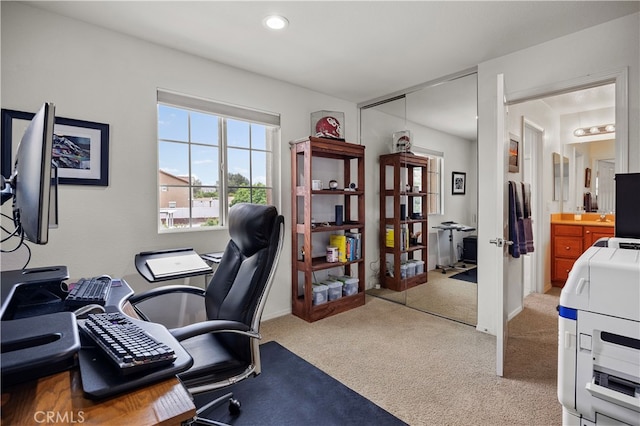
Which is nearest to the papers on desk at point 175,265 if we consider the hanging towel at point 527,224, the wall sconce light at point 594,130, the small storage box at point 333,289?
the small storage box at point 333,289

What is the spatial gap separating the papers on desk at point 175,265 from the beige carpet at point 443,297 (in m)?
2.48

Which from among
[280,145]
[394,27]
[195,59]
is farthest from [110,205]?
[394,27]

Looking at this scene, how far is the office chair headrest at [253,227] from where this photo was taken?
5.07ft

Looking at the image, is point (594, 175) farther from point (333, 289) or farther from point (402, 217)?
point (333, 289)

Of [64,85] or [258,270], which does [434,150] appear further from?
[64,85]

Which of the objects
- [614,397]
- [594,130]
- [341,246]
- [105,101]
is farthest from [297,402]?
[594,130]

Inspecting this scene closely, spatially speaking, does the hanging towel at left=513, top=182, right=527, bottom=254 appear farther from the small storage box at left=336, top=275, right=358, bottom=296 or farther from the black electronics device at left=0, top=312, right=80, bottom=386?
the black electronics device at left=0, top=312, right=80, bottom=386

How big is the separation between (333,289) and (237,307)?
2.07 m

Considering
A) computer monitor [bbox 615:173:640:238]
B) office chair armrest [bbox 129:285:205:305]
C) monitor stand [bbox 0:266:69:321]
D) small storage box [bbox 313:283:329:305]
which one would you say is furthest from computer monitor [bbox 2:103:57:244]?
computer monitor [bbox 615:173:640:238]

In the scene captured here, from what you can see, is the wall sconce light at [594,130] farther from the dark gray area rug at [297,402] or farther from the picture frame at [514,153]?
the dark gray area rug at [297,402]

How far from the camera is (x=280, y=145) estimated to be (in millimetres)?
3291

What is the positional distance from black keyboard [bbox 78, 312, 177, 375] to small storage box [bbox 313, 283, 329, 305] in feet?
7.81

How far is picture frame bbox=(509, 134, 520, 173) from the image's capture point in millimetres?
3275

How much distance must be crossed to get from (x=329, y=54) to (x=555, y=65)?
184 cm
